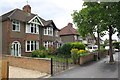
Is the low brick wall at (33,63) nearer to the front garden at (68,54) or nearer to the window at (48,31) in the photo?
the front garden at (68,54)

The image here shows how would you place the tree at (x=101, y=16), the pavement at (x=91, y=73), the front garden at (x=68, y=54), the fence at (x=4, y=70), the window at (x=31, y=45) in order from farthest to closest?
1. the window at (x=31, y=45)
2. the front garden at (x=68, y=54)
3. the tree at (x=101, y=16)
4. the pavement at (x=91, y=73)
5. the fence at (x=4, y=70)

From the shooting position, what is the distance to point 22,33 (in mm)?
21625

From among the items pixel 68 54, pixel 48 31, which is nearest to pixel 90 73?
pixel 68 54

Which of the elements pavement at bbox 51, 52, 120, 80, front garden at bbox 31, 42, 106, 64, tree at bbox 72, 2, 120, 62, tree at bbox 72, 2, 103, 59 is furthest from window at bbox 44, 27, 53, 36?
pavement at bbox 51, 52, 120, 80

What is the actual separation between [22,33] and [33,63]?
35.6 ft

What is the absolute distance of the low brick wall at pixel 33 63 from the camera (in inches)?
427

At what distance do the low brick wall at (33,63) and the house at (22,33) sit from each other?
6.06m

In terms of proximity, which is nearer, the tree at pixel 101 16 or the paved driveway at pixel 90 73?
the paved driveway at pixel 90 73

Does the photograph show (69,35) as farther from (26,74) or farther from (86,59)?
(26,74)

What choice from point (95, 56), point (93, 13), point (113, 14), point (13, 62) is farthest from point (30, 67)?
point (95, 56)

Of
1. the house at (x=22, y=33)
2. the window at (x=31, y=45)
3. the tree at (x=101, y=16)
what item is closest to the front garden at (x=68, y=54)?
the window at (x=31, y=45)

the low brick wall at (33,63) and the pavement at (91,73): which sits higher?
the low brick wall at (33,63)

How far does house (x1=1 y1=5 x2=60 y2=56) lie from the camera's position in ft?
64.7

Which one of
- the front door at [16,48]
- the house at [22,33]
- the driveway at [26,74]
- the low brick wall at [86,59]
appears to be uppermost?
the house at [22,33]
